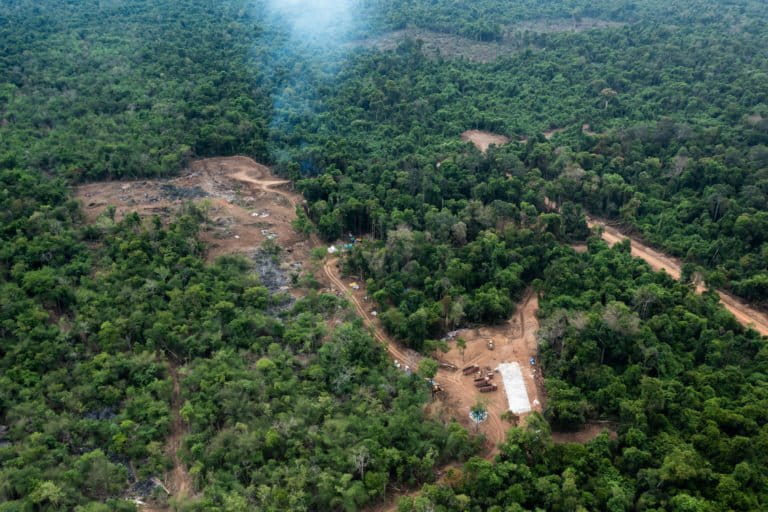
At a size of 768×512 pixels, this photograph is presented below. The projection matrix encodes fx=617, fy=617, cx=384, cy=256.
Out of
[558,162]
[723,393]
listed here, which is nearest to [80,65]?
[558,162]

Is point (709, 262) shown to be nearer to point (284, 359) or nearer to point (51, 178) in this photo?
point (284, 359)

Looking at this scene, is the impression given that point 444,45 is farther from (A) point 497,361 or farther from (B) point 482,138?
(A) point 497,361

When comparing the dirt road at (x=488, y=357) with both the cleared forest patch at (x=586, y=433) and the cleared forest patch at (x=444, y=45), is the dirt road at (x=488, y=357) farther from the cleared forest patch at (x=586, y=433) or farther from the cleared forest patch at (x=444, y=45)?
the cleared forest patch at (x=444, y=45)

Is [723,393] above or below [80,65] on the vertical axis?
below

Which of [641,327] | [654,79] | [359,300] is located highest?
[654,79]

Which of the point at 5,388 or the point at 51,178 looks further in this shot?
the point at 51,178

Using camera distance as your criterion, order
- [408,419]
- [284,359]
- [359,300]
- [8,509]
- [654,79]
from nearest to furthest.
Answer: [8,509] < [408,419] < [284,359] < [359,300] < [654,79]

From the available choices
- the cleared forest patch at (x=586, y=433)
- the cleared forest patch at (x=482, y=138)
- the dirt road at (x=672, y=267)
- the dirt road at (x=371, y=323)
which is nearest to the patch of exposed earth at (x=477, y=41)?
the cleared forest patch at (x=482, y=138)

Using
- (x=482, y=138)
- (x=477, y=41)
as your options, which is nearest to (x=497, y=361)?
(x=482, y=138)
